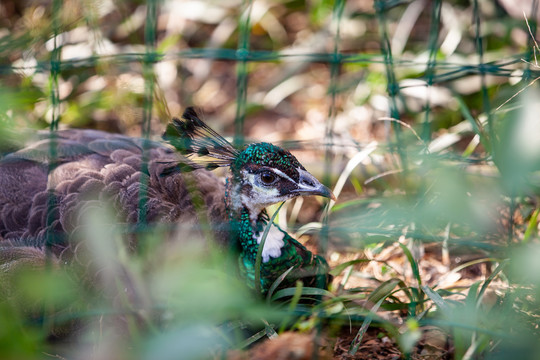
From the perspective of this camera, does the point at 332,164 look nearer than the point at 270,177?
No

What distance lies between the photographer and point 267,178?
2.06 metres

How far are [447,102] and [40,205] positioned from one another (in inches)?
98.7

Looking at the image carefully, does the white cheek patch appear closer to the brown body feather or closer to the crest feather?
the brown body feather

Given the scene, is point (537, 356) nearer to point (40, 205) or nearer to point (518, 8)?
point (40, 205)

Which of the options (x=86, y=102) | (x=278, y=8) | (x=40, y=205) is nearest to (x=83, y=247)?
(x=40, y=205)

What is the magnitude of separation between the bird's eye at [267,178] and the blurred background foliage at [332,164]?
0.15 metres

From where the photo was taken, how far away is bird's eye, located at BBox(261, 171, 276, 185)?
80.9 inches

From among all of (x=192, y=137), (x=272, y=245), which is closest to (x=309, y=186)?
(x=272, y=245)

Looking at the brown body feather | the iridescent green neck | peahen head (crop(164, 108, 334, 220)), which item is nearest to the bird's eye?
peahen head (crop(164, 108, 334, 220))

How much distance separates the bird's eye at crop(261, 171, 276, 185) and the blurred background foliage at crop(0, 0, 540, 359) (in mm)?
152

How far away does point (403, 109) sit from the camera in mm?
3637

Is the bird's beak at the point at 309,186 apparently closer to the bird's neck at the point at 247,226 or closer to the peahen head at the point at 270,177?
the peahen head at the point at 270,177

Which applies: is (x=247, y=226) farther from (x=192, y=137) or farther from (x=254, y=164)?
(x=192, y=137)

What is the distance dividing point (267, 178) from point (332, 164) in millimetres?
1159
